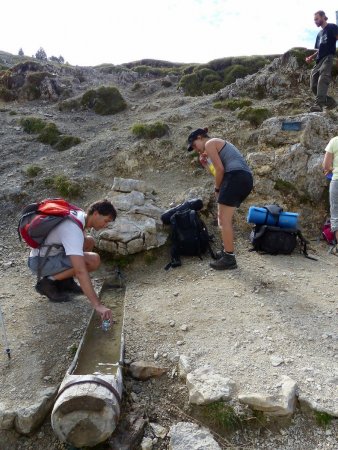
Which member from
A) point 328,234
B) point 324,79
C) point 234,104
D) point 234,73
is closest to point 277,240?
point 328,234

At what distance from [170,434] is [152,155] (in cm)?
1121

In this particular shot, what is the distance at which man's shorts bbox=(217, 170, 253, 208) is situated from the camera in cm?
764

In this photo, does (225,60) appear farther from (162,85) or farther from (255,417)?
(255,417)

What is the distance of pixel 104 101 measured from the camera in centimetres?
2314

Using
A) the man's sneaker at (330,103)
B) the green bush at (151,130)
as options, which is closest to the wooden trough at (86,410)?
the green bush at (151,130)

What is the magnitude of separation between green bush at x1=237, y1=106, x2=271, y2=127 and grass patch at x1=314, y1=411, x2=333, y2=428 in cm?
1254

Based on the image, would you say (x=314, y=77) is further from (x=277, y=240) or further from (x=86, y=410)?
(x=86, y=410)

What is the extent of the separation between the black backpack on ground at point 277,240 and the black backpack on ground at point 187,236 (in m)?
1.29

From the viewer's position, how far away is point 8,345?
582cm

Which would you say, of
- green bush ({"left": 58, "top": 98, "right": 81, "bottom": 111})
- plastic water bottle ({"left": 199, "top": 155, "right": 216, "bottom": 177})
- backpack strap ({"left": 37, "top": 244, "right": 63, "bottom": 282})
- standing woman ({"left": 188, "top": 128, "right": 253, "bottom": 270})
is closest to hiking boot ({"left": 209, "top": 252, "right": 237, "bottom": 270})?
standing woman ({"left": 188, "top": 128, "right": 253, "bottom": 270})

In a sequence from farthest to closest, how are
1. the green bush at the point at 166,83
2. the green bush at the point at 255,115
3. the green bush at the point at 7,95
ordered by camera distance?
the green bush at the point at 166,83 → the green bush at the point at 7,95 → the green bush at the point at 255,115

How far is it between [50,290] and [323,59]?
13440 mm

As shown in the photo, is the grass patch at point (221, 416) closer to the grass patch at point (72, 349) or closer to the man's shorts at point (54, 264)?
the grass patch at point (72, 349)

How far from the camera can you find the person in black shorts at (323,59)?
1314 cm
